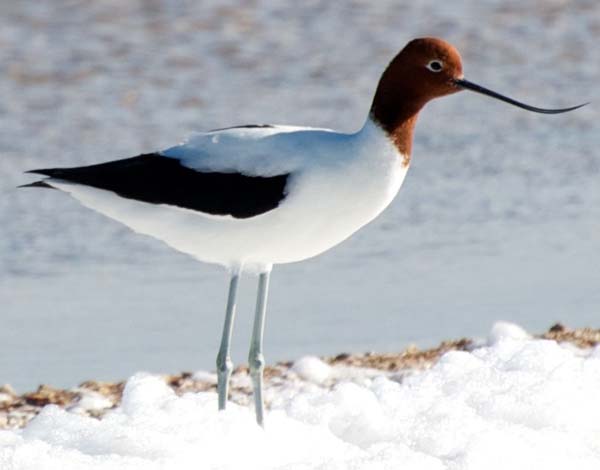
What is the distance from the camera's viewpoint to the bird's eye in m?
5.22

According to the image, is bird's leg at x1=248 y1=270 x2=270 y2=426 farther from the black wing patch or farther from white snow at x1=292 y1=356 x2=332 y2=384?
white snow at x1=292 y1=356 x2=332 y2=384

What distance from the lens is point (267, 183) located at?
5043mm

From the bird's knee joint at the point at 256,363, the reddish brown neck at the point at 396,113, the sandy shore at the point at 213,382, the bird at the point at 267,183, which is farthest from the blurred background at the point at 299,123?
the reddish brown neck at the point at 396,113

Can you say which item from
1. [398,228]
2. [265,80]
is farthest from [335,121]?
[398,228]

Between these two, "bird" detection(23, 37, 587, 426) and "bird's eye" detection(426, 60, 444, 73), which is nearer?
"bird" detection(23, 37, 587, 426)

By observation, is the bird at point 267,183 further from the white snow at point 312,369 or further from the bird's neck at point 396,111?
the white snow at point 312,369

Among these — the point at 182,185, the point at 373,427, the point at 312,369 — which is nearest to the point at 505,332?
the point at 312,369

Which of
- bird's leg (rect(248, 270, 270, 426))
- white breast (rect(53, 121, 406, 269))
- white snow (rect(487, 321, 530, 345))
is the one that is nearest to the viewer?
white breast (rect(53, 121, 406, 269))

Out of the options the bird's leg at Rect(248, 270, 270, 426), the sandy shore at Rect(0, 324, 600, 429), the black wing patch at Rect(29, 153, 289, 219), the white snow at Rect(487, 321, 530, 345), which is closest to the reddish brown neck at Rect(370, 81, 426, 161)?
the black wing patch at Rect(29, 153, 289, 219)

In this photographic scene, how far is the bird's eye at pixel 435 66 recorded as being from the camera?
522 cm

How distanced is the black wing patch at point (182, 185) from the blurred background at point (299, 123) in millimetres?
1177

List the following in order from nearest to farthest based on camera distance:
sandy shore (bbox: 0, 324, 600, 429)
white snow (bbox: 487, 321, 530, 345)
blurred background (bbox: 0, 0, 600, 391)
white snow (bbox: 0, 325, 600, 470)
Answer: white snow (bbox: 0, 325, 600, 470)
sandy shore (bbox: 0, 324, 600, 429)
white snow (bbox: 487, 321, 530, 345)
blurred background (bbox: 0, 0, 600, 391)

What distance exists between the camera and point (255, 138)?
5164 mm

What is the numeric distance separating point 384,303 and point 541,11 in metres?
4.64
